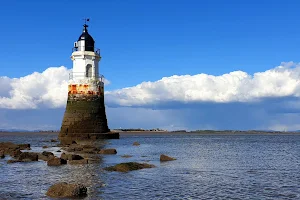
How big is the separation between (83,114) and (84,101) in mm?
2020

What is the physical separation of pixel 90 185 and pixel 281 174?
40.7 feet

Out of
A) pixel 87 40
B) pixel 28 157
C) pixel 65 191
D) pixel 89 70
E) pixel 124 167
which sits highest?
pixel 87 40

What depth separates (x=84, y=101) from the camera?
187ft

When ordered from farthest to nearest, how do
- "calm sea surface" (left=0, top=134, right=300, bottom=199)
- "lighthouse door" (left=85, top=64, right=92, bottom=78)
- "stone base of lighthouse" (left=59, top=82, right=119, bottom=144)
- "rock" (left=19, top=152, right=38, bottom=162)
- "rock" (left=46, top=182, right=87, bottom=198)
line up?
"lighthouse door" (left=85, top=64, right=92, bottom=78) < "stone base of lighthouse" (left=59, top=82, right=119, bottom=144) < "rock" (left=19, top=152, right=38, bottom=162) < "calm sea surface" (left=0, top=134, right=300, bottom=199) < "rock" (left=46, top=182, right=87, bottom=198)

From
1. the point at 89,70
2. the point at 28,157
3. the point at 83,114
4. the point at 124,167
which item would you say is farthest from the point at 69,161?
the point at 89,70

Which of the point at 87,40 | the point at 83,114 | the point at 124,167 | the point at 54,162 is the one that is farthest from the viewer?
the point at 87,40

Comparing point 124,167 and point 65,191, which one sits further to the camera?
point 124,167

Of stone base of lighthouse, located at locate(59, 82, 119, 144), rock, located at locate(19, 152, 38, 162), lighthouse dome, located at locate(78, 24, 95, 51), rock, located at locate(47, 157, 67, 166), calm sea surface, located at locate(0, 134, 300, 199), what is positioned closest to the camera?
calm sea surface, located at locate(0, 134, 300, 199)

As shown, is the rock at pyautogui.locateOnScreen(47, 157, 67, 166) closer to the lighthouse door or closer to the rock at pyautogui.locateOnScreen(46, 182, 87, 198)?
the rock at pyautogui.locateOnScreen(46, 182, 87, 198)

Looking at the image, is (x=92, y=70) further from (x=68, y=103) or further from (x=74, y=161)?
(x=74, y=161)

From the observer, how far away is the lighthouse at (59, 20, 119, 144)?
186 feet

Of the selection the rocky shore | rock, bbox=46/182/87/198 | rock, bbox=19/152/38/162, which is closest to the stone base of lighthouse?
the rocky shore

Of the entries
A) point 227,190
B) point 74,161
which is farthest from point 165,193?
point 74,161

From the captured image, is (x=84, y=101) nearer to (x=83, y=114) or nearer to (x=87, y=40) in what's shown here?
(x=83, y=114)
